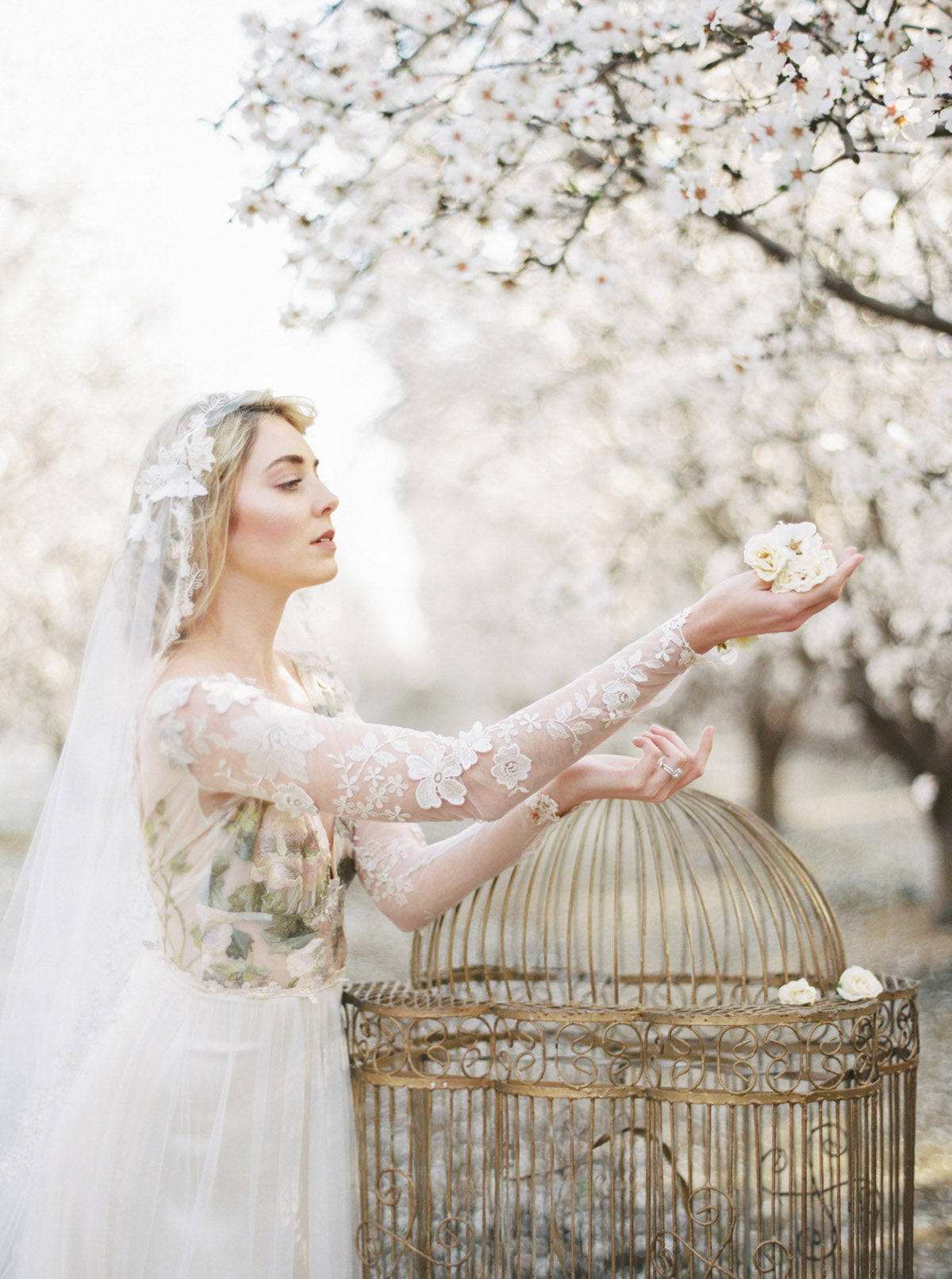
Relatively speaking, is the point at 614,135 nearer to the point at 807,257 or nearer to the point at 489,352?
the point at 807,257

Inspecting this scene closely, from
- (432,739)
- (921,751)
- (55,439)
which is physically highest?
(55,439)

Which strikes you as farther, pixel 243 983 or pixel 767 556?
pixel 243 983

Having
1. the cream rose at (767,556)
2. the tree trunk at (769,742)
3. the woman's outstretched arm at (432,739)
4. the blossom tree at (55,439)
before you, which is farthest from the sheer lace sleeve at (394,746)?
the tree trunk at (769,742)

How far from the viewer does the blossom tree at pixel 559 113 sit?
2580 millimetres

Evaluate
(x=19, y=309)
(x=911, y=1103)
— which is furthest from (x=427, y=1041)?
(x=19, y=309)

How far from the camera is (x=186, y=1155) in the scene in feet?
5.77

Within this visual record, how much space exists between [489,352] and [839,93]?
655 cm

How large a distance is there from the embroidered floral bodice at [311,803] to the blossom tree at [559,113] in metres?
1.56

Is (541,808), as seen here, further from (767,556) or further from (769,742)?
(769,742)

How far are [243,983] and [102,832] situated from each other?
35 cm

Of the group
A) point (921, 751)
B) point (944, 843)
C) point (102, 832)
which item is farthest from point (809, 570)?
point (944, 843)

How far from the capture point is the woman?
1687 mm

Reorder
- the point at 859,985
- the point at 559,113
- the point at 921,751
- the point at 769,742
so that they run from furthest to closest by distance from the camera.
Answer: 1. the point at 769,742
2. the point at 921,751
3. the point at 559,113
4. the point at 859,985

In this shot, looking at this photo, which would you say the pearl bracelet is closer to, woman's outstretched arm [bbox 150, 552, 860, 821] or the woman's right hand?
woman's outstretched arm [bbox 150, 552, 860, 821]
